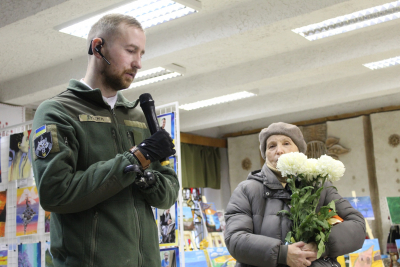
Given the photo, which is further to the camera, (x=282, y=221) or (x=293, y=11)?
(x=293, y=11)

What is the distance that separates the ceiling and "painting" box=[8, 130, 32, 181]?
1.02m

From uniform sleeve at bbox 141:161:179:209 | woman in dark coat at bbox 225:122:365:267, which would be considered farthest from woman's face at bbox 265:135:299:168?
uniform sleeve at bbox 141:161:179:209

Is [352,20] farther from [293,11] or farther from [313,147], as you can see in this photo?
[313,147]

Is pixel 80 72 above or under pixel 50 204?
above

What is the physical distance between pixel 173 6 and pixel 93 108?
2875mm

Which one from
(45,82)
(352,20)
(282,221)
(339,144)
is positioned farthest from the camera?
(339,144)

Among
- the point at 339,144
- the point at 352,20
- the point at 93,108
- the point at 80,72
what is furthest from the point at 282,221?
the point at 339,144

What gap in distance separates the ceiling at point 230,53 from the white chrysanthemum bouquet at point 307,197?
236 cm

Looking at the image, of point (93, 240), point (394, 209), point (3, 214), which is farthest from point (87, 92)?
point (394, 209)

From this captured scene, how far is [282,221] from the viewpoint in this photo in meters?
1.96

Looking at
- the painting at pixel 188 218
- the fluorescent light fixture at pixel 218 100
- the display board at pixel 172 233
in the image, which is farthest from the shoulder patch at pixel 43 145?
the fluorescent light fixture at pixel 218 100

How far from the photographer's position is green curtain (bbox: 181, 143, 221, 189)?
10359mm

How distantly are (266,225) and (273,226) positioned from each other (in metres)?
0.04

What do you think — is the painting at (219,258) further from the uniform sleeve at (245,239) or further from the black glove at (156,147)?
the black glove at (156,147)
